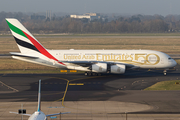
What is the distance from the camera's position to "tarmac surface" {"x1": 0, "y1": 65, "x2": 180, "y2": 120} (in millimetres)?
27852

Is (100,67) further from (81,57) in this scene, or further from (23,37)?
(23,37)

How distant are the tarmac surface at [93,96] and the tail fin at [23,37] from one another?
522cm

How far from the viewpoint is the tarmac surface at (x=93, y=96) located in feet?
91.4

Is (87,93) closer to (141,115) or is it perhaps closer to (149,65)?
(141,115)

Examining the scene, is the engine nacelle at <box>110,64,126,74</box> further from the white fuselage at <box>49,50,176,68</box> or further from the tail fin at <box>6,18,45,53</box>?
the tail fin at <box>6,18,45,53</box>

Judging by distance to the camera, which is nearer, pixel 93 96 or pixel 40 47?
pixel 93 96

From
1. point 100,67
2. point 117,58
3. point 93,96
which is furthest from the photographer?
point 117,58

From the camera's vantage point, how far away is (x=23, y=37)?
47.5m

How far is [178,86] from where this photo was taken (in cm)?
3972

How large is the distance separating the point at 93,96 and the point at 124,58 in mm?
16017

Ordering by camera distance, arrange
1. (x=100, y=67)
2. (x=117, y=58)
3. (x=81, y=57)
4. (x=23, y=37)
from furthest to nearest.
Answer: (x=81, y=57), (x=117, y=58), (x=23, y=37), (x=100, y=67)

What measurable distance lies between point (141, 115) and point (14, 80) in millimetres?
25654

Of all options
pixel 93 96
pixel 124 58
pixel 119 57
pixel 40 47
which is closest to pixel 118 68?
pixel 119 57

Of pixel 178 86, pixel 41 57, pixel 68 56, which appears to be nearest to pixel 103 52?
pixel 68 56
